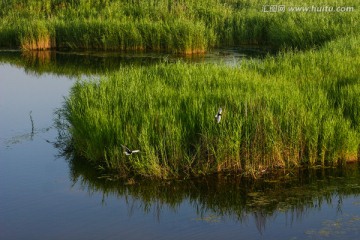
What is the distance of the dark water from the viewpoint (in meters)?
6.52

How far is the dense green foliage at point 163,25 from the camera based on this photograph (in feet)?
57.0

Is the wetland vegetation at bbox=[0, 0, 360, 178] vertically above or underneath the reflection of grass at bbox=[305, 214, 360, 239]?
above

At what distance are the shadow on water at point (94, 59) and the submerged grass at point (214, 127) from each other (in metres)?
6.40

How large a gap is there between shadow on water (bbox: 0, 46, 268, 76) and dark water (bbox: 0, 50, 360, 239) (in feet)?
22.3

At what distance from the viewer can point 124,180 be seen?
7914 millimetres

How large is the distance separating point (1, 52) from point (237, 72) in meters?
10.6

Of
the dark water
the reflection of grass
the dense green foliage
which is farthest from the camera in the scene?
the dense green foliage

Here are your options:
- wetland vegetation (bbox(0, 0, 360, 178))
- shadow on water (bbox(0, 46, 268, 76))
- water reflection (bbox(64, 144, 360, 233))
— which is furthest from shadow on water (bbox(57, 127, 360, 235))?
shadow on water (bbox(0, 46, 268, 76))

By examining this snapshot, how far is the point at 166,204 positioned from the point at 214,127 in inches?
49.9

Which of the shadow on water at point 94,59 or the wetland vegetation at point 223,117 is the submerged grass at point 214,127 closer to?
the wetland vegetation at point 223,117

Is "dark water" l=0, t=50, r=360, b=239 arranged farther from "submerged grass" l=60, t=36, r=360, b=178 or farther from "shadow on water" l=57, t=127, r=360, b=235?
"submerged grass" l=60, t=36, r=360, b=178

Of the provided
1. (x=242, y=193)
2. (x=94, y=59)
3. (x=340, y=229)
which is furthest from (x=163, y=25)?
(x=340, y=229)

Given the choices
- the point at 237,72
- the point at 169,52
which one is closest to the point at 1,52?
the point at 169,52

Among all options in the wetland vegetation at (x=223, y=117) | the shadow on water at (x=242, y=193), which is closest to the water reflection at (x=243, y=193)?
the shadow on water at (x=242, y=193)
